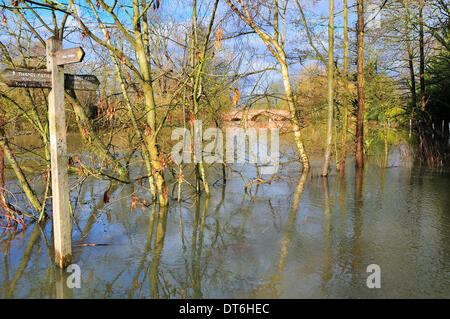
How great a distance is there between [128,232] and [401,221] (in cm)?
472

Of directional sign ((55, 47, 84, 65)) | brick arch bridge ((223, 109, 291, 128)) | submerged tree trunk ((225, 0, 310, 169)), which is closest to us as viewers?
directional sign ((55, 47, 84, 65))

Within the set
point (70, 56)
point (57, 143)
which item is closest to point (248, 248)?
point (57, 143)

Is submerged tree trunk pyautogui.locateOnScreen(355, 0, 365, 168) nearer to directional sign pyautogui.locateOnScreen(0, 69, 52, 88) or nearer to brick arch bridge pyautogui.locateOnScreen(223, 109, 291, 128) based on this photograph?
brick arch bridge pyautogui.locateOnScreen(223, 109, 291, 128)

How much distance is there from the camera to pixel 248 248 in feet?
19.5

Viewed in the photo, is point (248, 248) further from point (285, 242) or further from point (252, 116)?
point (252, 116)

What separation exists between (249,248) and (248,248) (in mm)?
14

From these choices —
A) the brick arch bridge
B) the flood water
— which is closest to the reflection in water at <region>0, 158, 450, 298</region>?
the flood water

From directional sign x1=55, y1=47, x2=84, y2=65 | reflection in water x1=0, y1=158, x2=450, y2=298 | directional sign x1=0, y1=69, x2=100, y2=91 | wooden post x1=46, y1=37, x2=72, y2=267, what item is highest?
directional sign x1=55, y1=47, x2=84, y2=65

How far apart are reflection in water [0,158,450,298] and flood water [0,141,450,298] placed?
0.01 metres

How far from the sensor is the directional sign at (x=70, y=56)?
4.40 metres

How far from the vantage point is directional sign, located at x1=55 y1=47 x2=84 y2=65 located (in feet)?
14.4

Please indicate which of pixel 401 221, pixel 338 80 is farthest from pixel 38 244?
pixel 338 80

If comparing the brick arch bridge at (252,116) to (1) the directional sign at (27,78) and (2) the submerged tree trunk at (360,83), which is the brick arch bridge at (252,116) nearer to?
(2) the submerged tree trunk at (360,83)
